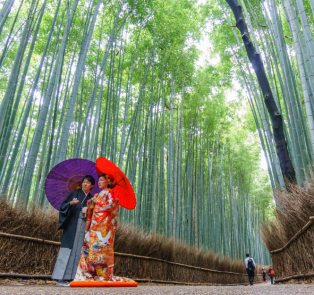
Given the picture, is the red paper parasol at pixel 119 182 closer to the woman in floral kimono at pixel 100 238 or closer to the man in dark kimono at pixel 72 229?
the woman in floral kimono at pixel 100 238

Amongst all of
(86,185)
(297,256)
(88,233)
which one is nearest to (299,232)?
(297,256)

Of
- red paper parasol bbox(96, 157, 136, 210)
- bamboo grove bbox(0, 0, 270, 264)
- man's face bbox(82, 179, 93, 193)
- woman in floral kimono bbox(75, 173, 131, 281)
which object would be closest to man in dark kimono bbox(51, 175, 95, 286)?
man's face bbox(82, 179, 93, 193)

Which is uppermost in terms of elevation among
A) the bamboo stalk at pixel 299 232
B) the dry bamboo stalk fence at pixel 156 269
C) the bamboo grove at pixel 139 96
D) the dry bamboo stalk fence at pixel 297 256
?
the bamboo grove at pixel 139 96

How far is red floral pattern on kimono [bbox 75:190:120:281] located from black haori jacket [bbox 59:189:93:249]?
21 cm

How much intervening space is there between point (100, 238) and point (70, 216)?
1.39 ft

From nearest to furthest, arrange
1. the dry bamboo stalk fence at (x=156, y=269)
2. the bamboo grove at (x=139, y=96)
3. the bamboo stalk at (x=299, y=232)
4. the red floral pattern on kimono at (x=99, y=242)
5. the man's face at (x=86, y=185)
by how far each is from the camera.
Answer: the red floral pattern on kimono at (x=99, y=242) → the bamboo stalk at (x=299, y=232) → the man's face at (x=86, y=185) → the dry bamboo stalk fence at (x=156, y=269) → the bamboo grove at (x=139, y=96)

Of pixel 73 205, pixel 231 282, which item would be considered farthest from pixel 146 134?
pixel 231 282

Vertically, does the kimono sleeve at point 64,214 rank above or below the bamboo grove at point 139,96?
below

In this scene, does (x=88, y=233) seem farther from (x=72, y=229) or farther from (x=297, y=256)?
(x=297, y=256)

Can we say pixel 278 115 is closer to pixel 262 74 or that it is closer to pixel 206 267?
pixel 262 74

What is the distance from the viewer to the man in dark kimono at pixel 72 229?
218 cm

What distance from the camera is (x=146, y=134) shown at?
5754mm

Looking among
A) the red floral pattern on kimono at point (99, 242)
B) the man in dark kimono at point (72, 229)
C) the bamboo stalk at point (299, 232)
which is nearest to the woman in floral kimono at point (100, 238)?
the red floral pattern on kimono at point (99, 242)

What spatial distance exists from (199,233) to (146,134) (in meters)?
2.93
